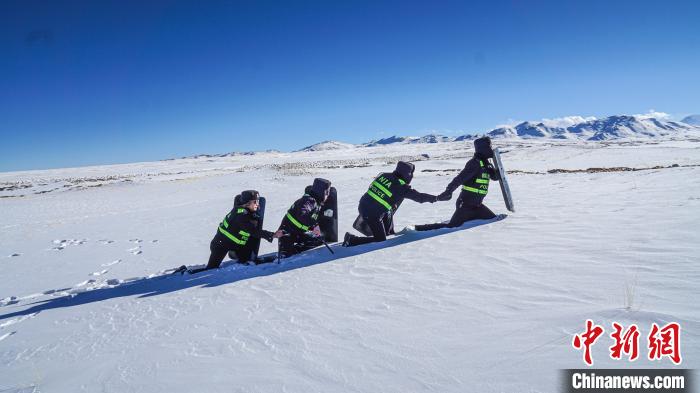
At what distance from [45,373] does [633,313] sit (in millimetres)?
4540

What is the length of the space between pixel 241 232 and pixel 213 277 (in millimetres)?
926

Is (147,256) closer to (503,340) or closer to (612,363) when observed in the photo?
(503,340)

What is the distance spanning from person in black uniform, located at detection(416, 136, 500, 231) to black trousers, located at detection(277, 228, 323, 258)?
205 cm

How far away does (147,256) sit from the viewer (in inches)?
363

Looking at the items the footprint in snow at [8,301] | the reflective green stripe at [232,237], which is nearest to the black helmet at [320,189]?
the reflective green stripe at [232,237]

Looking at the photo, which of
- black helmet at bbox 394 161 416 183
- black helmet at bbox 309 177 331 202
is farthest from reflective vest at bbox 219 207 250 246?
black helmet at bbox 394 161 416 183

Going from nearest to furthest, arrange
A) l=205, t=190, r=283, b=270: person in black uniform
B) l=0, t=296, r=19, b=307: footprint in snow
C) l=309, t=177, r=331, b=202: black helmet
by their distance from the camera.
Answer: l=0, t=296, r=19, b=307: footprint in snow → l=205, t=190, r=283, b=270: person in black uniform → l=309, t=177, r=331, b=202: black helmet

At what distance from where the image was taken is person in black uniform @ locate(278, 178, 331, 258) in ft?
22.6

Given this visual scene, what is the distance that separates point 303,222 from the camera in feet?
22.7

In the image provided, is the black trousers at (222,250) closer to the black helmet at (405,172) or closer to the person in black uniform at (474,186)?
the black helmet at (405,172)

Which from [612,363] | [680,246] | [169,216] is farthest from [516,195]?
[169,216]

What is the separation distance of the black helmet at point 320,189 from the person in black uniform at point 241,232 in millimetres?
997

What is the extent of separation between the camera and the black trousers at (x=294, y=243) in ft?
22.7

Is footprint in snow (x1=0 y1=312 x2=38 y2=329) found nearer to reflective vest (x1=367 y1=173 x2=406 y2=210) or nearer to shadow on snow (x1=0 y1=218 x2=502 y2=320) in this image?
shadow on snow (x1=0 y1=218 x2=502 y2=320)
